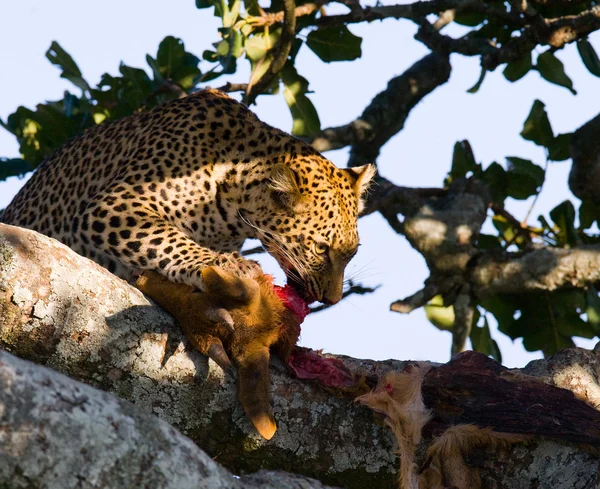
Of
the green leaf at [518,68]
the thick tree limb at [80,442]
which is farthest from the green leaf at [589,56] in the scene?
the thick tree limb at [80,442]

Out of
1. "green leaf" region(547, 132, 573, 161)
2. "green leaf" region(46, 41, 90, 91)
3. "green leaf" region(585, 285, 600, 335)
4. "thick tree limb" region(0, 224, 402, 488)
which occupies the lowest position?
"thick tree limb" region(0, 224, 402, 488)

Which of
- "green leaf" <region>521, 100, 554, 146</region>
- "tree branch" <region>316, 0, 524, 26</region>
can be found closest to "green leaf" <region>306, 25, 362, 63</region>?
"tree branch" <region>316, 0, 524, 26</region>

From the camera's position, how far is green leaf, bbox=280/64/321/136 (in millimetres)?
7590

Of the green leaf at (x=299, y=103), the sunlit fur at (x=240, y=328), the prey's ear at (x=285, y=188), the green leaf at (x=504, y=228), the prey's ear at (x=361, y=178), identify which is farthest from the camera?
the green leaf at (x=504, y=228)

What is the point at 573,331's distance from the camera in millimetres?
7512

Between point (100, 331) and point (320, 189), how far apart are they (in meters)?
2.70

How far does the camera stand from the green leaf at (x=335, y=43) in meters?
7.60

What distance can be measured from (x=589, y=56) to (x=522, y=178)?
3.49 feet

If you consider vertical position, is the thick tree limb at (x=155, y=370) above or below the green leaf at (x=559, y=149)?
below

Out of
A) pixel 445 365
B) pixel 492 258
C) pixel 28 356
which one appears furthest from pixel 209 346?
pixel 492 258

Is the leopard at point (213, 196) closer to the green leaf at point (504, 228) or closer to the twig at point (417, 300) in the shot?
the twig at point (417, 300)

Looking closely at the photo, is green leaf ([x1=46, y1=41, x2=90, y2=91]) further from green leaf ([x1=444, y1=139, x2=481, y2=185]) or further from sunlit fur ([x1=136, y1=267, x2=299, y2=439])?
sunlit fur ([x1=136, y1=267, x2=299, y2=439])

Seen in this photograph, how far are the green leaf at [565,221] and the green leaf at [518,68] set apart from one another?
1.13 m

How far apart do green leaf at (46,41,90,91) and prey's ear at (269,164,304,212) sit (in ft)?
6.94
